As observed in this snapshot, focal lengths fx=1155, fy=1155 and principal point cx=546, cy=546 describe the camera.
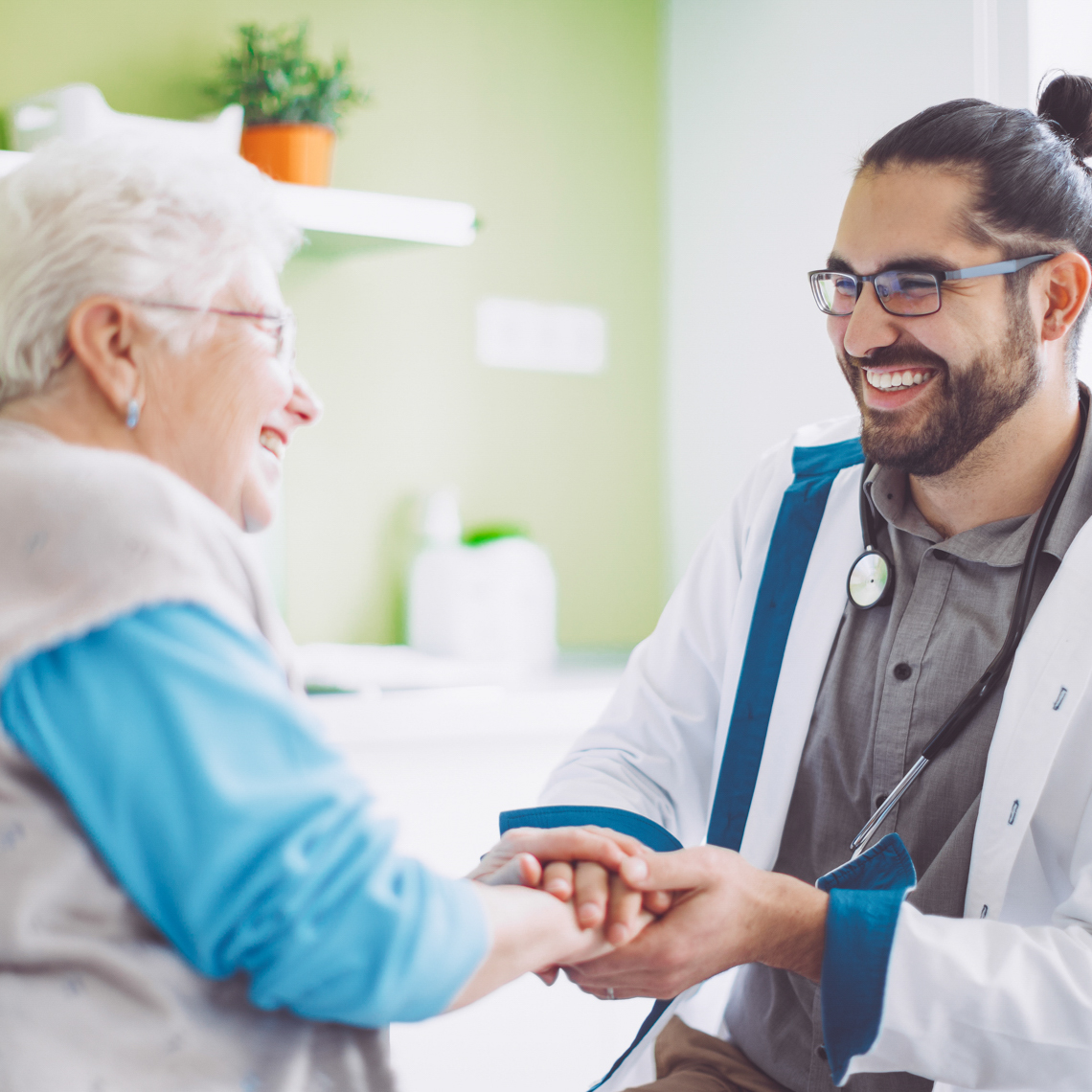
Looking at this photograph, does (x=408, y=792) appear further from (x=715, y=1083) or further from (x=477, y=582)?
(x=715, y=1083)

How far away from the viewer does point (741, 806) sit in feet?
4.47

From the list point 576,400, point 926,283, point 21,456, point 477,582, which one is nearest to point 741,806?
point 926,283

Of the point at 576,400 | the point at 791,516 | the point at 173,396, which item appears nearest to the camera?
the point at 173,396

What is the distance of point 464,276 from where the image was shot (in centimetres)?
255

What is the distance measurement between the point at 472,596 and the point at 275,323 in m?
1.44

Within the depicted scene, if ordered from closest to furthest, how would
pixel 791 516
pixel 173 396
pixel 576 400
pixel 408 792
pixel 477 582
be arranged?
pixel 173 396 → pixel 791 516 → pixel 408 792 → pixel 477 582 → pixel 576 400

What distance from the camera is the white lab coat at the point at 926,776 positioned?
1.03 metres

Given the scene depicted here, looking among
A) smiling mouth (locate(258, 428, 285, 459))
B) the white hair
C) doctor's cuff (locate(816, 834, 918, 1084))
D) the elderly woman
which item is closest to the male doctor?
doctor's cuff (locate(816, 834, 918, 1084))

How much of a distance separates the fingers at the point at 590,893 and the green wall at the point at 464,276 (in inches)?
56.8

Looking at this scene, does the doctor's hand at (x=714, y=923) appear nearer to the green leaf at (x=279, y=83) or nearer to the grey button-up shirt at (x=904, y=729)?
the grey button-up shirt at (x=904, y=729)

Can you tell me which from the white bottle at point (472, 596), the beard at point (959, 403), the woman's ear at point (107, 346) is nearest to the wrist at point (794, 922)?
the beard at point (959, 403)

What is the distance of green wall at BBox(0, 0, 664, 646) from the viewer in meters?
2.24

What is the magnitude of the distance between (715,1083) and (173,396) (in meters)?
0.96

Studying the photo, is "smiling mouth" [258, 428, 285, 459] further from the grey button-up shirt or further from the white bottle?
the white bottle
